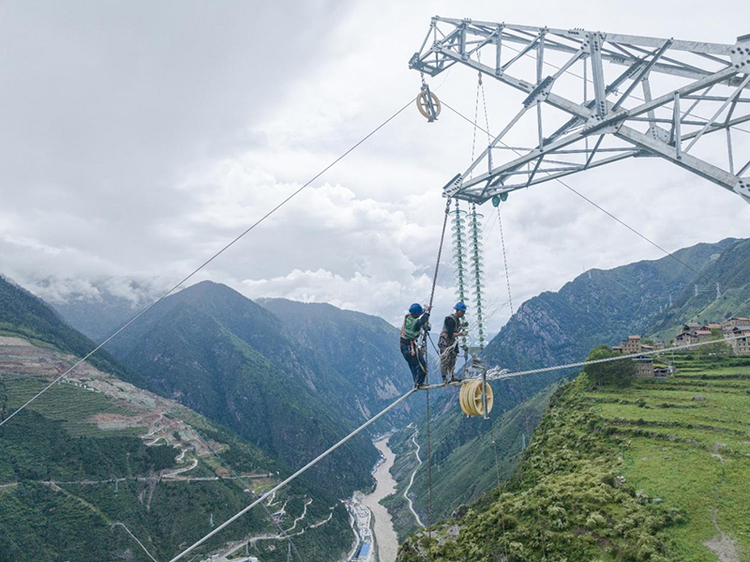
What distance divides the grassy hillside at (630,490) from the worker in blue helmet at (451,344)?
20.9 meters

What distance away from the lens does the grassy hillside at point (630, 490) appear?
26.2 m

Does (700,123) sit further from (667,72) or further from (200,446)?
(200,446)

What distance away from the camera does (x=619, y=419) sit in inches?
1711

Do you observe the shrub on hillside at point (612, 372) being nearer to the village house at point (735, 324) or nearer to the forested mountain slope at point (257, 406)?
the village house at point (735, 324)

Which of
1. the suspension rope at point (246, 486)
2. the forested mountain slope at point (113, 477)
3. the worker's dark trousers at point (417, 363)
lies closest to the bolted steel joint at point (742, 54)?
the worker's dark trousers at point (417, 363)

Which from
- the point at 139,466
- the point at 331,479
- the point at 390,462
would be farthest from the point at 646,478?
the point at 390,462

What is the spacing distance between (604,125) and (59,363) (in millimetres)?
120972

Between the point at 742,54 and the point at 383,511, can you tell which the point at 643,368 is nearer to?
the point at 742,54

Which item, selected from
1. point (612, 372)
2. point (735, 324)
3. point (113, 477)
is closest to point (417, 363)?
point (612, 372)

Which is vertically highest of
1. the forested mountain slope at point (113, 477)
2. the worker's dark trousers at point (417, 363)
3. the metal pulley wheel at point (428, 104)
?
the metal pulley wheel at point (428, 104)

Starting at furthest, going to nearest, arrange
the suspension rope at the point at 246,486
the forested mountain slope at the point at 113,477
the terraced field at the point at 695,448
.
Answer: the suspension rope at the point at 246,486 < the forested mountain slope at the point at 113,477 < the terraced field at the point at 695,448

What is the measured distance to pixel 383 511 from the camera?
124 meters

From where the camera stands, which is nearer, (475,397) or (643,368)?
(475,397)

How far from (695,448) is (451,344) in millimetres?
35141
